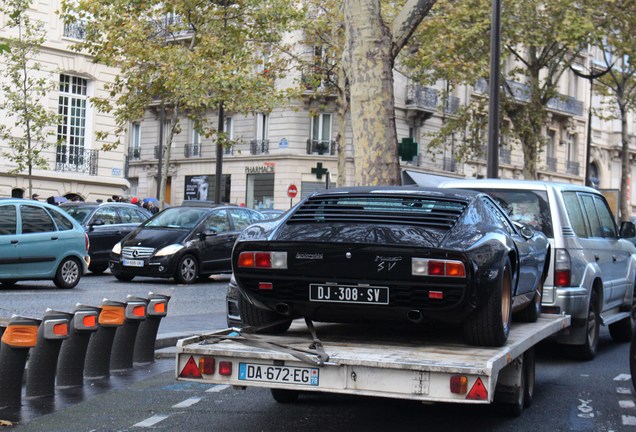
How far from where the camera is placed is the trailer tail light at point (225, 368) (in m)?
6.32

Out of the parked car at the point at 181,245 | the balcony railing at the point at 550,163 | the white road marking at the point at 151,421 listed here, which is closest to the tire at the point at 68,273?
the parked car at the point at 181,245

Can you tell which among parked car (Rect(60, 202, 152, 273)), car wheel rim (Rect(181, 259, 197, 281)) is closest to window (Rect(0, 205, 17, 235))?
car wheel rim (Rect(181, 259, 197, 281))

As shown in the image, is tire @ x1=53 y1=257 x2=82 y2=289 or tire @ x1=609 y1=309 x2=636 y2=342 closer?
tire @ x1=609 y1=309 x2=636 y2=342

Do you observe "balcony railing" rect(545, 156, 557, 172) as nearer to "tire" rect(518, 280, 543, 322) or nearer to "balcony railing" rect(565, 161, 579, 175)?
"balcony railing" rect(565, 161, 579, 175)

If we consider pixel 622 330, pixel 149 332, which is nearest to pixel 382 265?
pixel 149 332

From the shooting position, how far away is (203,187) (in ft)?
176

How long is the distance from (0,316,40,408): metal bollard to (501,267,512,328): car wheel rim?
3.30m

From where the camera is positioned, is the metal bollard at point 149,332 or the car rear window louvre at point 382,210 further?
the metal bollard at point 149,332

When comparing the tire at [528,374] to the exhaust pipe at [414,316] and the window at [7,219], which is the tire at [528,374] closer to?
the exhaust pipe at [414,316]

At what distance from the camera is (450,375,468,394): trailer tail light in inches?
229

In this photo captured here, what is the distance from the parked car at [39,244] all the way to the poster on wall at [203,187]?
1305 inches

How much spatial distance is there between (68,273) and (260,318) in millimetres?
12720

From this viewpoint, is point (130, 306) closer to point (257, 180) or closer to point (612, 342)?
point (612, 342)

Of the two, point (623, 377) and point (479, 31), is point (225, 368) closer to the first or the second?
point (623, 377)
